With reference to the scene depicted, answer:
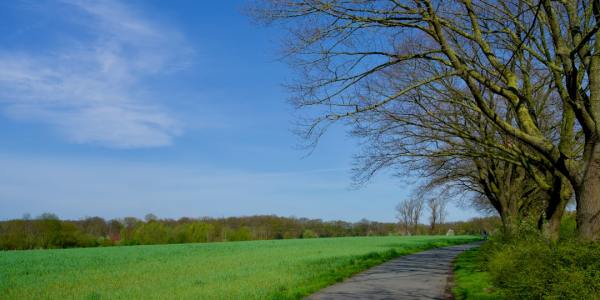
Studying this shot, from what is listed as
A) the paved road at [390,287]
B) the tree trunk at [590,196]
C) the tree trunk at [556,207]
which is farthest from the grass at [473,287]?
the tree trunk at [556,207]

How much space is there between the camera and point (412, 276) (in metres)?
15.7

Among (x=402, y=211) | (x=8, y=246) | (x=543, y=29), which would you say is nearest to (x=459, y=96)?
(x=543, y=29)

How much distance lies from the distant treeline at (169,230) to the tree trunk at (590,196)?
36.8m

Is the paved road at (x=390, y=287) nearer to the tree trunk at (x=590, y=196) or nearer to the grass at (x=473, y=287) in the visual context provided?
the grass at (x=473, y=287)

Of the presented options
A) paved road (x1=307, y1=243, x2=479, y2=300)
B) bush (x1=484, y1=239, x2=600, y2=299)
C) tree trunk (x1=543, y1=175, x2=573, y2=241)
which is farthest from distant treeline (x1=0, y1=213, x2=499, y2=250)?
bush (x1=484, y1=239, x2=600, y2=299)

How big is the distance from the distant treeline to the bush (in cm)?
3642

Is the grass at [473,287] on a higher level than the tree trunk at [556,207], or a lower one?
lower

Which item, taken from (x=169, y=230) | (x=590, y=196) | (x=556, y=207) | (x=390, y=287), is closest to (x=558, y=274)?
(x=590, y=196)

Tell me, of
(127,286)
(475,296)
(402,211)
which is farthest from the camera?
(402,211)

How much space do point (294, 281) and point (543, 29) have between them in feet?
31.8

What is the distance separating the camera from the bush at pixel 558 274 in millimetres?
6773

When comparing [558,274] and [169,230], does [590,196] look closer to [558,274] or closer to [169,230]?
[558,274]

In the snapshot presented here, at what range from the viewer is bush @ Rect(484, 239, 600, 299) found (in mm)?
6773

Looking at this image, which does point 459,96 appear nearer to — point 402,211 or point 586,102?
point 586,102
